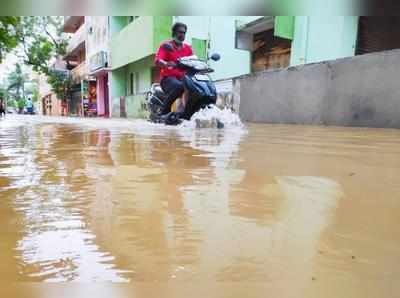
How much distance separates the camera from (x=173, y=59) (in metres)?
4.60

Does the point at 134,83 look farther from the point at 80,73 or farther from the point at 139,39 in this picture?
the point at 80,73

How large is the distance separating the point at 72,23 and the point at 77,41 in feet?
6.42

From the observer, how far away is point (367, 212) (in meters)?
0.84

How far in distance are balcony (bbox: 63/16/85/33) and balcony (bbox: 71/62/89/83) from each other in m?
2.67

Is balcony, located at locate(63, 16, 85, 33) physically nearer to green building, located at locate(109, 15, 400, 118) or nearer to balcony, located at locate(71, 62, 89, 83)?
balcony, located at locate(71, 62, 89, 83)

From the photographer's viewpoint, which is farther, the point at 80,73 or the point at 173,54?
the point at 80,73

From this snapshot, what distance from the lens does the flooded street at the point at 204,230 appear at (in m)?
0.52

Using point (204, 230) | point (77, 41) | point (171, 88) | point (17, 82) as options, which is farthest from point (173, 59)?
point (17, 82)

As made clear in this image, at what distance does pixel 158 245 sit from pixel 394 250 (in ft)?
1.43

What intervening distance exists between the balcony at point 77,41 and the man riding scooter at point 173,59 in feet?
52.0

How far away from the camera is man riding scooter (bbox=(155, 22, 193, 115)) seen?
4.49 m

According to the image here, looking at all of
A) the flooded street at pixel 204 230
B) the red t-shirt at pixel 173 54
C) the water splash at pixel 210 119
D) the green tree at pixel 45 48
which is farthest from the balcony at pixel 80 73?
the flooded street at pixel 204 230

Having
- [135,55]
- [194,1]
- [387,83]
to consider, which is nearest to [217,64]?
[135,55]

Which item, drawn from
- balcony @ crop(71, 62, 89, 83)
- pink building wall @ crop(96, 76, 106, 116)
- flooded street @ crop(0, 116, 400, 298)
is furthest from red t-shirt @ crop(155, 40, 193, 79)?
balcony @ crop(71, 62, 89, 83)
